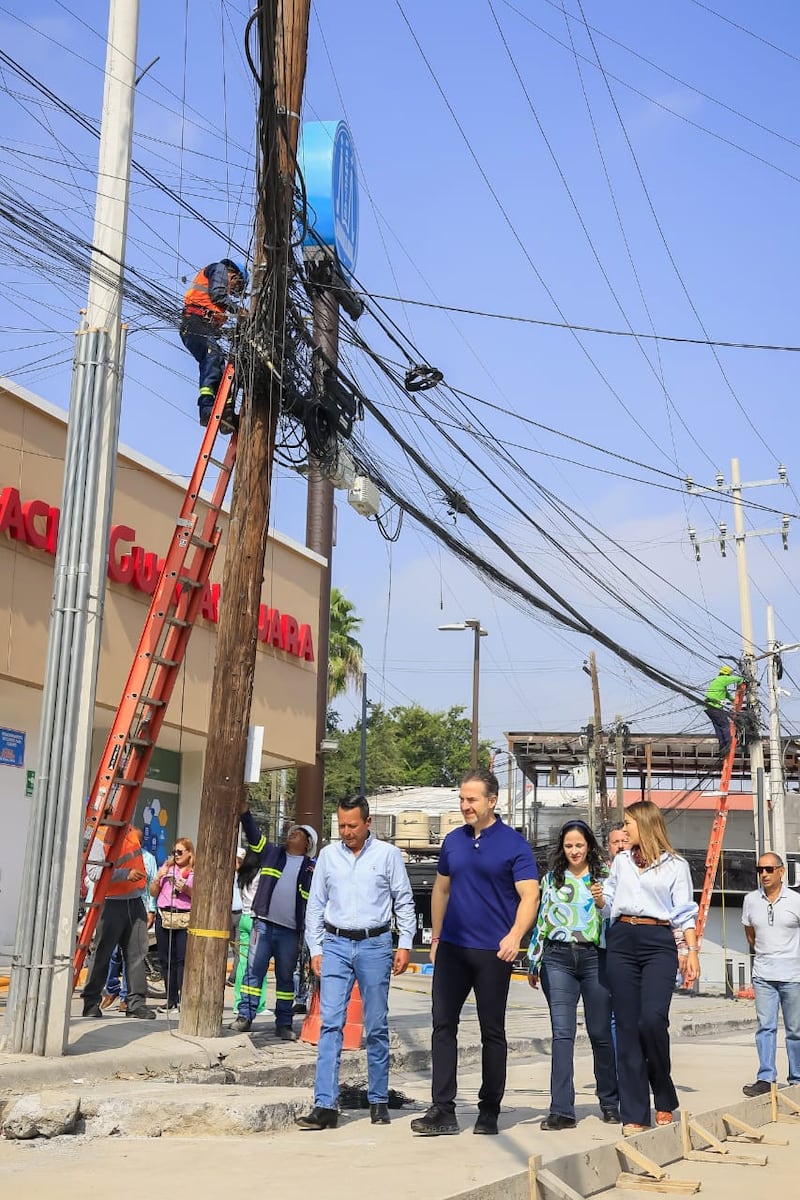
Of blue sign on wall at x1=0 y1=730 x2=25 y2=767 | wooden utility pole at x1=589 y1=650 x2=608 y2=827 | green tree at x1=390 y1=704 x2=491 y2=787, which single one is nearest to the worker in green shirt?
wooden utility pole at x1=589 y1=650 x2=608 y2=827

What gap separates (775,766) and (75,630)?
2816 cm

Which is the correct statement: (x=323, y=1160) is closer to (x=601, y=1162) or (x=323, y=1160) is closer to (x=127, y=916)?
(x=601, y=1162)

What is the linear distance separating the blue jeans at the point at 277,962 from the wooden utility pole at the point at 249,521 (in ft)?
3.65

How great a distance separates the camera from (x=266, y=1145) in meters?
6.65

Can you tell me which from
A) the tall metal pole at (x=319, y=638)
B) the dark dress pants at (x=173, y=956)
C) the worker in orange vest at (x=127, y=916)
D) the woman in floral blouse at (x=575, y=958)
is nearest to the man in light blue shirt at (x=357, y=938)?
the woman in floral blouse at (x=575, y=958)

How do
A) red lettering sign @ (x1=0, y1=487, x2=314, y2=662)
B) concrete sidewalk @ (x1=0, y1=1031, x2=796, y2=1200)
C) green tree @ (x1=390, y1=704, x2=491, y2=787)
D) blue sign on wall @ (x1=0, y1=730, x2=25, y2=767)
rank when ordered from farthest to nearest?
green tree @ (x1=390, y1=704, x2=491, y2=787) < blue sign on wall @ (x1=0, y1=730, x2=25, y2=767) < red lettering sign @ (x1=0, y1=487, x2=314, y2=662) < concrete sidewalk @ (x1=0, y1=1031, x2=796, y2=1200)

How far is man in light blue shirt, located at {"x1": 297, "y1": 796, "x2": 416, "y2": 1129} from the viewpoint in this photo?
7.25 m

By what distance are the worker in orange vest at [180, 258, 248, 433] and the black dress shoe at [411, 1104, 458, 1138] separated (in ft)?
20.0

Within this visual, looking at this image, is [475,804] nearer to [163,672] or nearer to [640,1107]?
[640,1107]

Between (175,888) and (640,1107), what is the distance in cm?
623

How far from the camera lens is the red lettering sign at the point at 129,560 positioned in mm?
16422

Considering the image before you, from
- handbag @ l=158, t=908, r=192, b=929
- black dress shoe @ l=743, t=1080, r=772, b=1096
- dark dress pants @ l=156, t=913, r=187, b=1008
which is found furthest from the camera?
handbag @ l=158, t=908, r=192, b=929

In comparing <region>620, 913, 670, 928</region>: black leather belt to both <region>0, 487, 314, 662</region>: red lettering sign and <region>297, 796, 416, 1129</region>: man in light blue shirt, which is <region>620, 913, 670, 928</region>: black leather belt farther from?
<region>0, 487, 314, 662</region>: red lettering sign

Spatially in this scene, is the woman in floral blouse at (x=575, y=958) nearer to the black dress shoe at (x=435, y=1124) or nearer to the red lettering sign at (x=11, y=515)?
the black dress shoe at (x=435, y=1124)
